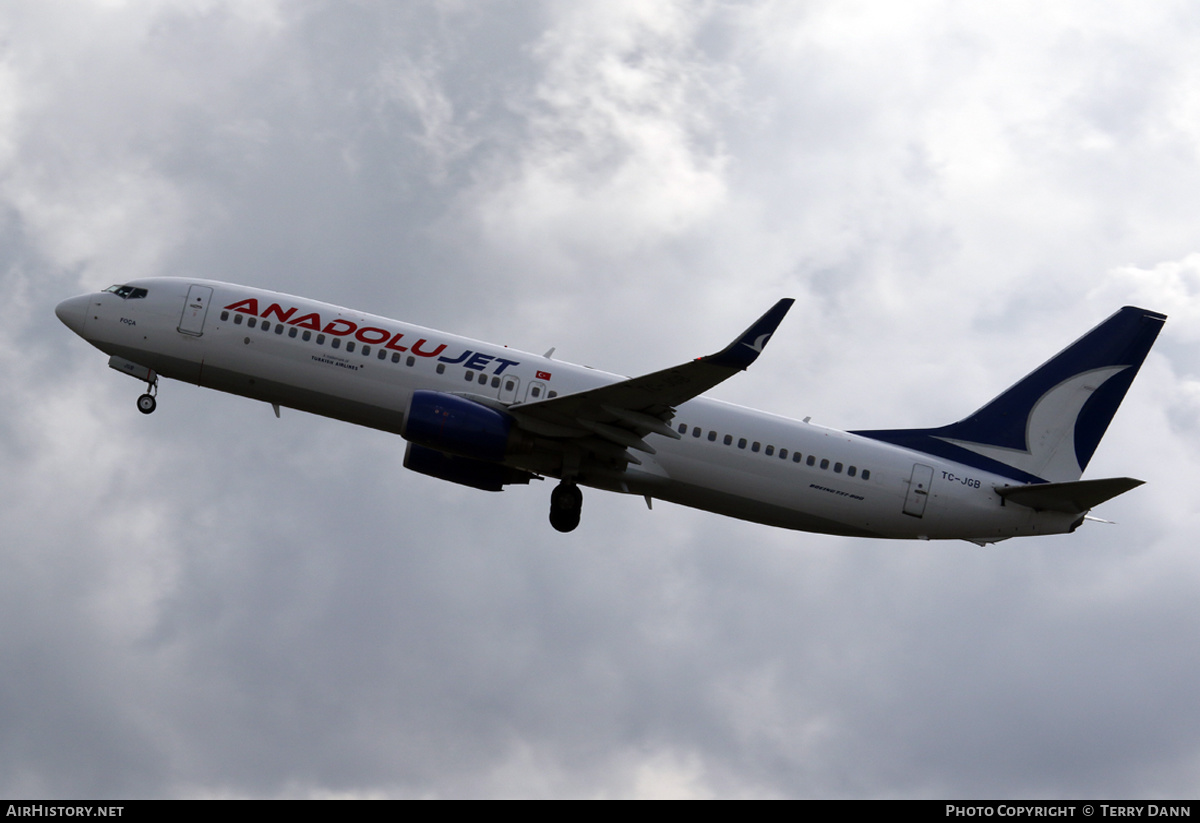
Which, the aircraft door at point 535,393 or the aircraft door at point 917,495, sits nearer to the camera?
the aircraft door at point 535,393

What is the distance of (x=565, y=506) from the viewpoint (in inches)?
1345

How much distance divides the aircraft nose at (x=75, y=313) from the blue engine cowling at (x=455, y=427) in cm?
1091

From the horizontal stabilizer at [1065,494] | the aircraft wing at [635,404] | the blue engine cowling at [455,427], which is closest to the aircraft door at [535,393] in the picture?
the aircraft wing at [635,404]

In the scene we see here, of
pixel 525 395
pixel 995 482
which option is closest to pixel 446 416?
pixel 525 395

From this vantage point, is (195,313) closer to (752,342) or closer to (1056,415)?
(752,342)

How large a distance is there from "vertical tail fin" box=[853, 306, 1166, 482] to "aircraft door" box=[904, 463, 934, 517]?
1.68 metres

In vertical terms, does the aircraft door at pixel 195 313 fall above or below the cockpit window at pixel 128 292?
below

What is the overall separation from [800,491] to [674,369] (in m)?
6.83

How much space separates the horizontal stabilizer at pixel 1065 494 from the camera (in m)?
32.2

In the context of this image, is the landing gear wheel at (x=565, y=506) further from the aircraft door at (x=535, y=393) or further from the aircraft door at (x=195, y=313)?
the aircraft door at (x=195, y=313)

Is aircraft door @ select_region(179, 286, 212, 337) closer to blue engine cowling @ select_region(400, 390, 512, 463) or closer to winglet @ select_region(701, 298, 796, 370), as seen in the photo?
blue engine cowling @ select_region(400, 390, 512, 463)

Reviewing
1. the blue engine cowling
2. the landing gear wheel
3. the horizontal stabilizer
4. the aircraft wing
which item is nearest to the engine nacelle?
the landing gear wheel

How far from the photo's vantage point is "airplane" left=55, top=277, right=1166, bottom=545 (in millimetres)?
32438

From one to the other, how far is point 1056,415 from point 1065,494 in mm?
4568
